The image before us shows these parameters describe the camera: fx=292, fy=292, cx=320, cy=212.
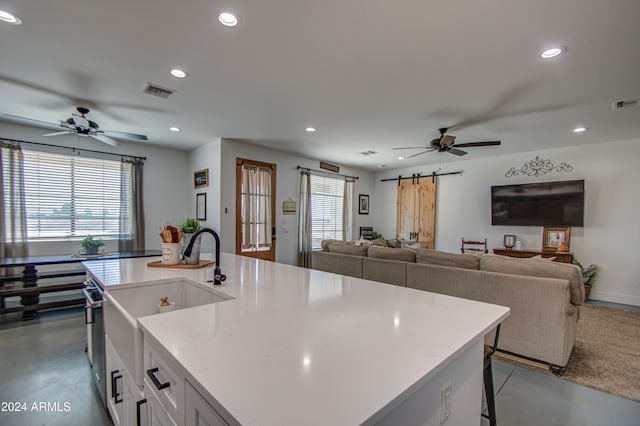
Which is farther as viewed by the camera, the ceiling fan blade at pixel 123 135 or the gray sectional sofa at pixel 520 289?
the ceiling fan blade at pixel 123 135

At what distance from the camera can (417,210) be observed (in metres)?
7.25

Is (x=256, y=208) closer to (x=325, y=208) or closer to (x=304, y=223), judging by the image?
(x=304, y=223)

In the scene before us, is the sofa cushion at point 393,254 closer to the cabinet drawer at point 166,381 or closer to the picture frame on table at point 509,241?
the cabinet drawer at point 166,381

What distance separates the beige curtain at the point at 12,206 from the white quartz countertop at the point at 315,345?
4.49 meters

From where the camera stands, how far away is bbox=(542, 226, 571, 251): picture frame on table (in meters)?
5.21

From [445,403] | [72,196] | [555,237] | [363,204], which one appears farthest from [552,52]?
[72,196]

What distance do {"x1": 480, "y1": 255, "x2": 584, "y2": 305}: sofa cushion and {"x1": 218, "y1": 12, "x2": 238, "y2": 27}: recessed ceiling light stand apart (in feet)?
10.0

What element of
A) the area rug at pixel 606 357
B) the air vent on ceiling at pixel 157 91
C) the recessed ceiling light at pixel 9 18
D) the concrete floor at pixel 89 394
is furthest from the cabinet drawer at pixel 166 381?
the area rug at pixel 606 357

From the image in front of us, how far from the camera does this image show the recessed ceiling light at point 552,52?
2.22m

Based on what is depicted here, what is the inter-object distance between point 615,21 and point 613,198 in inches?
168

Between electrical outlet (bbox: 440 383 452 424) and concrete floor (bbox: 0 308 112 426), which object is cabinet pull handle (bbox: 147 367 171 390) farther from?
concrete floor (bbox: 0 308 112 426)

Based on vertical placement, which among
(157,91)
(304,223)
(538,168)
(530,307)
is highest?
(157,91)

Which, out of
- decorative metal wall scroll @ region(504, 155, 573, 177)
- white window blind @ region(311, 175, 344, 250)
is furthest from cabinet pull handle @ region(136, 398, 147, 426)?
decorative metal wall scroll @ region(504, 155, 573, 177)

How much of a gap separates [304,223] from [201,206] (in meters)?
2.07
